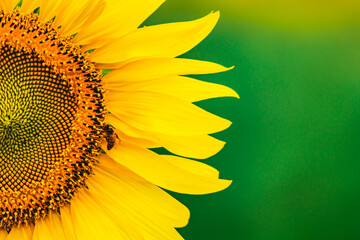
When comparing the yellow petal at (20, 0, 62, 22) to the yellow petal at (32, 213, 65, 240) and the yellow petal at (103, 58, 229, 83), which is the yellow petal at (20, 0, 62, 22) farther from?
the yellow petal at (32, 213, 65, 240)

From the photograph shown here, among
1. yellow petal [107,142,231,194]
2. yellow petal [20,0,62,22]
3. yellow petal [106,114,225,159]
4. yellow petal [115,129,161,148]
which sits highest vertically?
yellow petal [20,0,62,22]

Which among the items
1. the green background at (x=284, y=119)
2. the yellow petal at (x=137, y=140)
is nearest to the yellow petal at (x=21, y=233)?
the yellow petal at (x=137, y=140)

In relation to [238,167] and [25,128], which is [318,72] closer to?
[238,167]

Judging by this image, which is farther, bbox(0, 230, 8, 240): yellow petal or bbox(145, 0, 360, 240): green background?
bbox(145, 0, 360, 240): green background

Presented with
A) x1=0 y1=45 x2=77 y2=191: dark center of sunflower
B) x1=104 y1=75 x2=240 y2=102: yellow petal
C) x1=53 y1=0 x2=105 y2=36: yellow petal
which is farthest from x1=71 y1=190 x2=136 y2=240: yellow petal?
x1=53 y1=0 x2=105 y2=36: yellow petal

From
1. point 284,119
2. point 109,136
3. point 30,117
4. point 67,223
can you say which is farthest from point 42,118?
point 284,119

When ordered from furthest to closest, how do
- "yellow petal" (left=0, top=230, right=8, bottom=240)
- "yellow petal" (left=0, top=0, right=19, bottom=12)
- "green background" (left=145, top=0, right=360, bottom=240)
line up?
1. "green background" (left=145, top=0, right=360, bottom=240)
2. "yellow petal" (left=0, top=230, right=8, bottom=240)
3. "yellow petal" (left=0, top=0, right=19, bottom=12)
